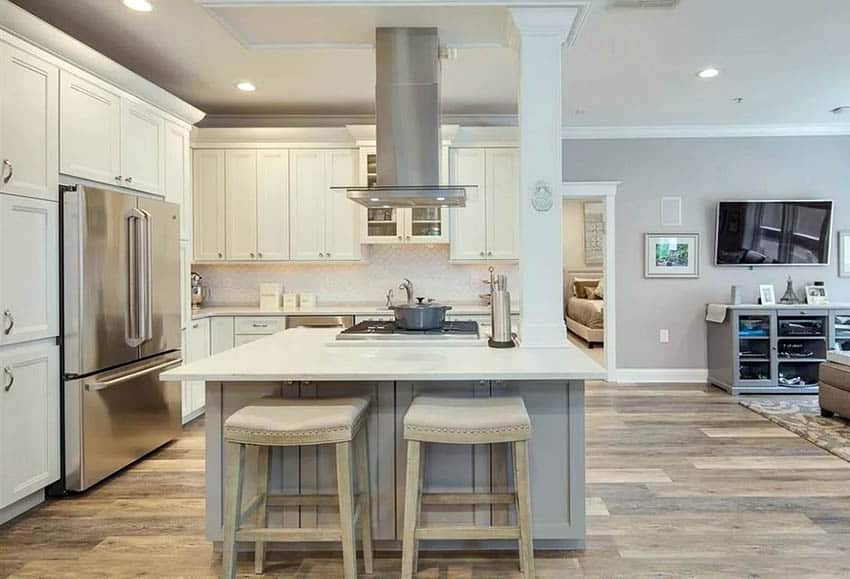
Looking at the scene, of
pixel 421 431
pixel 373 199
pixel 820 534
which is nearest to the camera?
pixel 421 431

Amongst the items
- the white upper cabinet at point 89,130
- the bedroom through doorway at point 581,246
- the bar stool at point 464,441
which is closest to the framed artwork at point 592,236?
the bedroom through doorway at point 581,246

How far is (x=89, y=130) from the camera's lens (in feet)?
10.4

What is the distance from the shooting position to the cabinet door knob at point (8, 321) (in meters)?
2.60

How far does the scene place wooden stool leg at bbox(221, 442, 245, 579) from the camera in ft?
6.54

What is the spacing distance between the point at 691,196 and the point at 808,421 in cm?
246

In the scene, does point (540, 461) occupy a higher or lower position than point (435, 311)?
lower

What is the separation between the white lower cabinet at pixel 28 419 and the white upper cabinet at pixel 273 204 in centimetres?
228

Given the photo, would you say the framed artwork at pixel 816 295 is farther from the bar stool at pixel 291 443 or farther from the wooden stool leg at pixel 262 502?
the wooden stool leg at pixel 262 502

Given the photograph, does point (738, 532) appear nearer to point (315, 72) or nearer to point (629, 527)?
point (629, 527)

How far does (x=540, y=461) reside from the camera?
7.68ft

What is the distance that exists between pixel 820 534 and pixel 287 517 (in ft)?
7.83

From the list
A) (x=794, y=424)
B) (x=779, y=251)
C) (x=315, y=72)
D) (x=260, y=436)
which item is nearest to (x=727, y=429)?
(x=794, y=424)

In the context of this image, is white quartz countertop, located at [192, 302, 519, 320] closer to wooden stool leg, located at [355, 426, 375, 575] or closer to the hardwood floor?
the hardwood floor

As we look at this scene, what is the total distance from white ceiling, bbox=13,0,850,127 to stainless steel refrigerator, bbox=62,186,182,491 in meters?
1.10
